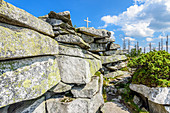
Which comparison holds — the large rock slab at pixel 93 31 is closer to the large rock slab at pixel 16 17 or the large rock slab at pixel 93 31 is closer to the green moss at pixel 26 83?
the large rock slab at pixel 16 17

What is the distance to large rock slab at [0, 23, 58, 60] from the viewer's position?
3320 mm

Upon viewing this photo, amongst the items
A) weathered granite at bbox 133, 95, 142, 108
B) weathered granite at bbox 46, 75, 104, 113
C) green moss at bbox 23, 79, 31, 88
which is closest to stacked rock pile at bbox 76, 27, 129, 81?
weathered granite at bbox 133, 95, 142, 108

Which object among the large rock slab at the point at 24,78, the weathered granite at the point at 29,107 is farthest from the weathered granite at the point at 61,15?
the weathered granite at the point at 29,107

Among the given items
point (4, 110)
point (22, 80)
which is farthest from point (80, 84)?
point (4, 110)

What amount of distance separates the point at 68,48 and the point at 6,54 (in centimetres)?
403

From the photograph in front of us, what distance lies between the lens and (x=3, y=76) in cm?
340

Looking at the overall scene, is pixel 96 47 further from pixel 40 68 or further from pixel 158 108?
pixel 40 68

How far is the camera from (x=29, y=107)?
497 cm

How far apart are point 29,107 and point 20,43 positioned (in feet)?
12.5

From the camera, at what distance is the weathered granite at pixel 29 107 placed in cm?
470

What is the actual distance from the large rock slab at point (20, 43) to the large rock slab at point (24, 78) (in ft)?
1.61

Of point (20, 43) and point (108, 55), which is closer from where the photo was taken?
point (20, 43)

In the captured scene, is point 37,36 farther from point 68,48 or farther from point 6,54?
point 68,48

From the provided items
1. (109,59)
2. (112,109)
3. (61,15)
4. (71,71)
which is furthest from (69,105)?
(109,59)
